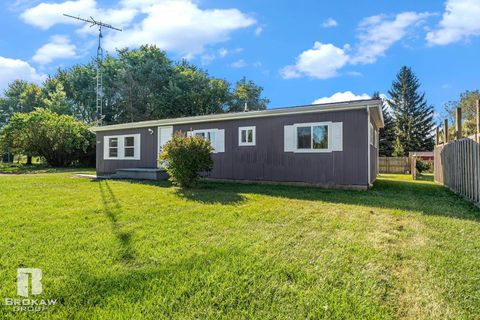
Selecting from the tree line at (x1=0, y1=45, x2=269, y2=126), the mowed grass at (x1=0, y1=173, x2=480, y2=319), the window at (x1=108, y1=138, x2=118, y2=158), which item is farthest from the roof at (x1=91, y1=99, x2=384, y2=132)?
the tree line at (x1=0, y1=45, x2=269, y2=126)

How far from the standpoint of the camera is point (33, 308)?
2080mm

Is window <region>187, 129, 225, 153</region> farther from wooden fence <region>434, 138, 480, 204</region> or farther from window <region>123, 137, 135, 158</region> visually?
wooden fence <region>434, 138, 480, 204</region>

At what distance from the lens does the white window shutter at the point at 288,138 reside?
30.5 ft

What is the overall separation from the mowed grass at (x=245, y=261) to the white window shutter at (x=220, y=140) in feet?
18.1

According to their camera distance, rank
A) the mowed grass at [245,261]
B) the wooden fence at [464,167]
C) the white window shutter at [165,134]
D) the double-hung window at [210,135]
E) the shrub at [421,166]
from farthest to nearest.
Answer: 1. the shrub at [421,166]
2. the white window shutter at [165,134]
3. the double-hung window at [210,135]
4. the wooden fence at [464,167]
5. the mowed grass at [245,261]

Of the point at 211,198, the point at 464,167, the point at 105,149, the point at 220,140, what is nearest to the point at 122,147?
the point at 105,149

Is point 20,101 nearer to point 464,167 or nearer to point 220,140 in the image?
point 220,140

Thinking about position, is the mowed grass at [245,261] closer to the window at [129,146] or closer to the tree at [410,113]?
the window at [129,146]

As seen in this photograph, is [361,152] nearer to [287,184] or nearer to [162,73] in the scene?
[287,184]

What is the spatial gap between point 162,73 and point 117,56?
269 inches

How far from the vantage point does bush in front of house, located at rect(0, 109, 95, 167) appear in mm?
20406

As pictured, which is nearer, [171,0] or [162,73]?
[171,0]

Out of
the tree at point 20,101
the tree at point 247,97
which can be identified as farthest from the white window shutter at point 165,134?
the tree at point 20,101

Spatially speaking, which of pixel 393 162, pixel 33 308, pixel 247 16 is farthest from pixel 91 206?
pixel 393 162
